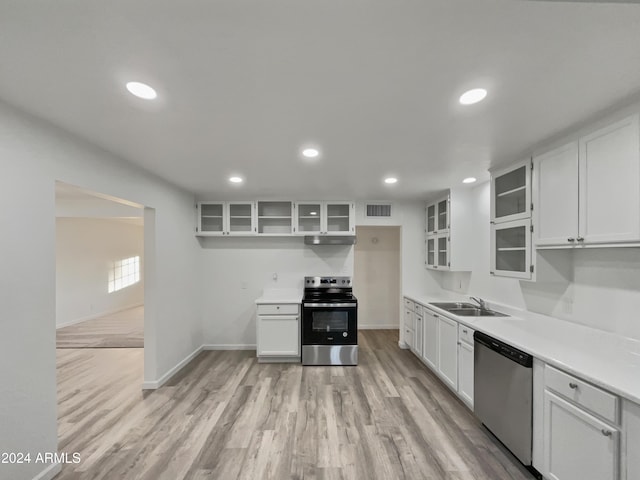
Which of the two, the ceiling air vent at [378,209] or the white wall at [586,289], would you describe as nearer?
the white wall at [586,289]

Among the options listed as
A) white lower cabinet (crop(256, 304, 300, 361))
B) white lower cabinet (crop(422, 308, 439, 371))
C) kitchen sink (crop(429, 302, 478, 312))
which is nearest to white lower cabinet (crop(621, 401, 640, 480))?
white lower cabinet (crop(422, 308, 439, 371))

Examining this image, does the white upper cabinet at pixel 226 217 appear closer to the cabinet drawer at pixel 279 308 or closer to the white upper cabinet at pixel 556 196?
Result: the cabinet drawer at pixel 279 308

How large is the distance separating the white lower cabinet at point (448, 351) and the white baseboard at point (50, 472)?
3353mm

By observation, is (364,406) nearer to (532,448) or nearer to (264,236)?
(532,448)

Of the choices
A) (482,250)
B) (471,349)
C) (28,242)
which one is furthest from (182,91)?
(482,250)

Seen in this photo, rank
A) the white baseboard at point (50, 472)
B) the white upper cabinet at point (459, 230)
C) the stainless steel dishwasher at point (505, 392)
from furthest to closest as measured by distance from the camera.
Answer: the white upper cabinet at point (459, 230)
the stainless steel dishwasher at point (505, 392)
the white baseboard at point (50, 472)

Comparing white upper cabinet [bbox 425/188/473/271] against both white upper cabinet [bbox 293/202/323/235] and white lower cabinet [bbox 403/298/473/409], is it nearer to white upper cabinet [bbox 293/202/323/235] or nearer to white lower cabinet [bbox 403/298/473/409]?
white lower cabinet [bbox 403/298/473/409]

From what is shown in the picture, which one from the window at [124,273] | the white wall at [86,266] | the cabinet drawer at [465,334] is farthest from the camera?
the window at [124,273]

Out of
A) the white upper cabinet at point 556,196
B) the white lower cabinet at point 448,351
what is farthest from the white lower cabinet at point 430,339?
the white upper cabinet at point 556,196

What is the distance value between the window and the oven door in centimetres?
615

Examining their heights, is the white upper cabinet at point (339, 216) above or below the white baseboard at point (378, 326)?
above

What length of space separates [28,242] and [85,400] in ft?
7.10

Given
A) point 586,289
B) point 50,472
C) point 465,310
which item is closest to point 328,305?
point 465,310

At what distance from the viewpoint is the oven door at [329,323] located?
382 cm
